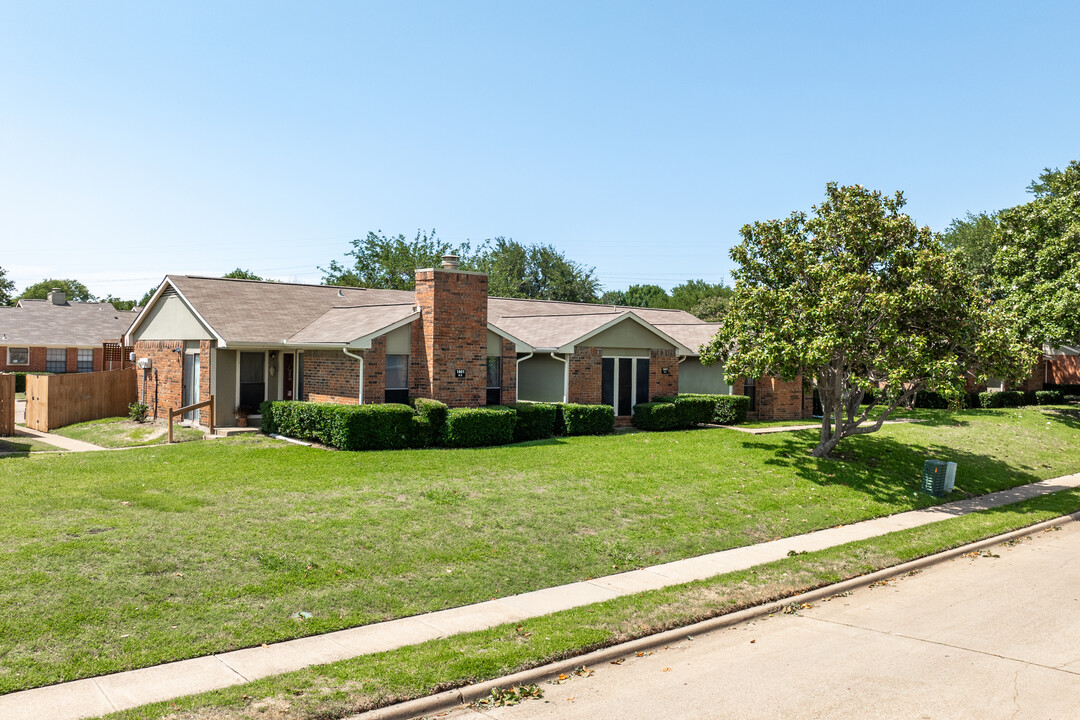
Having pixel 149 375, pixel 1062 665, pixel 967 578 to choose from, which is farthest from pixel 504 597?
pixel 149 375

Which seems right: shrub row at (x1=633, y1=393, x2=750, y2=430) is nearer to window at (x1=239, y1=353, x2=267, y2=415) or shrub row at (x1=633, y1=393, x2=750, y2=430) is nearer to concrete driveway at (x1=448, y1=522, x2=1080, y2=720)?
window at (x1=239, y1=353, x2=267, y2=415)

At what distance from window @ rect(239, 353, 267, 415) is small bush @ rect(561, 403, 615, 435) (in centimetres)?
864

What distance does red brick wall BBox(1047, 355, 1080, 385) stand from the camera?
41625 mm

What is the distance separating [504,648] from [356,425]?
10.5m

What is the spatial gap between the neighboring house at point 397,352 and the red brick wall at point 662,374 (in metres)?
0.04

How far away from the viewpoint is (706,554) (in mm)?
12289

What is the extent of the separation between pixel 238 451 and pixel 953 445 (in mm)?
18722

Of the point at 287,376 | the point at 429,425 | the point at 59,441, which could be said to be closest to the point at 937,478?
the point at 429,425

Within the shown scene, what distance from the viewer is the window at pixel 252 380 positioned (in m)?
22.5

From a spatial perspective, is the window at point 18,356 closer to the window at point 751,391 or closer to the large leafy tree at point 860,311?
the window at point 751,391

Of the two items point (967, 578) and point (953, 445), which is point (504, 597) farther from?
point (953, 445)

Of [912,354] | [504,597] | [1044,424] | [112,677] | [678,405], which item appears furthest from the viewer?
[1044,424]

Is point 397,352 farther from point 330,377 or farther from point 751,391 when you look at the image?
point 751,391

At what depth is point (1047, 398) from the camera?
37.3 metres
